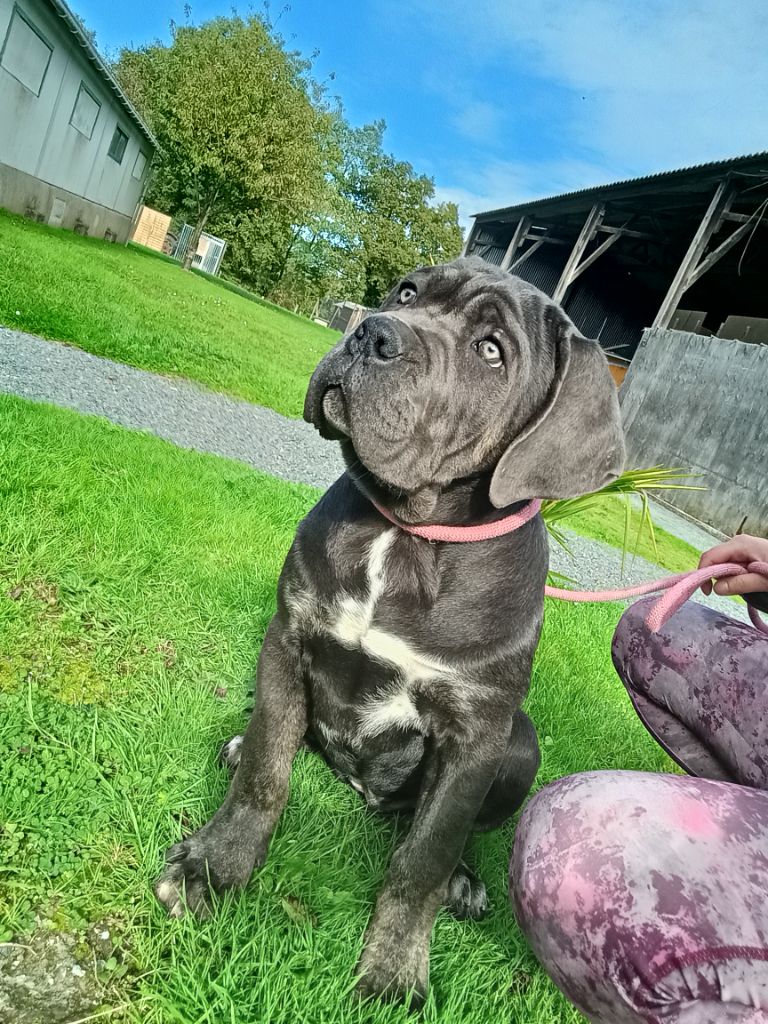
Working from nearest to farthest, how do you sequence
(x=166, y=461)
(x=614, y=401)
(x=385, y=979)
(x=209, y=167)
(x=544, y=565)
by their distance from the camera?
(x=385, y=979) < (x=614, y=401) < (x=544, y=565) < (x=166, y=461) < (x=209, y=167)

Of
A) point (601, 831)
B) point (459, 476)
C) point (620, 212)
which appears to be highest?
point (620, 212)

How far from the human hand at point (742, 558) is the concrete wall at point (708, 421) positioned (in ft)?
33.0

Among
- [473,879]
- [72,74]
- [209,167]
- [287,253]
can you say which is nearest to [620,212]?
[72,74]

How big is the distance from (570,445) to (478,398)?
1.07 ft

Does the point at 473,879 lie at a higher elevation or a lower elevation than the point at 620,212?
lower

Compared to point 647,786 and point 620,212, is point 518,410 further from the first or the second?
point 620,212

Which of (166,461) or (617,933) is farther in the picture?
(166,461)

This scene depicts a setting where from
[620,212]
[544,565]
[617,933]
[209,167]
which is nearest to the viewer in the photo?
[617,933]

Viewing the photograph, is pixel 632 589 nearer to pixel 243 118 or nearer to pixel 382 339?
pixel 382 339

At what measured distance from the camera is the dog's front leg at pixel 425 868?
1991 mm

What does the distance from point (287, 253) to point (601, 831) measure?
183 ft

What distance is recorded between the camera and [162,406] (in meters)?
6.88

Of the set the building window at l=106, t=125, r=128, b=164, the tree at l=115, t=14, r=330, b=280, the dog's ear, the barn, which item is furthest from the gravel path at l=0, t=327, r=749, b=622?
the tree at l=115, t=14, r=330, b=280

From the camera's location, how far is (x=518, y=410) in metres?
2.22
